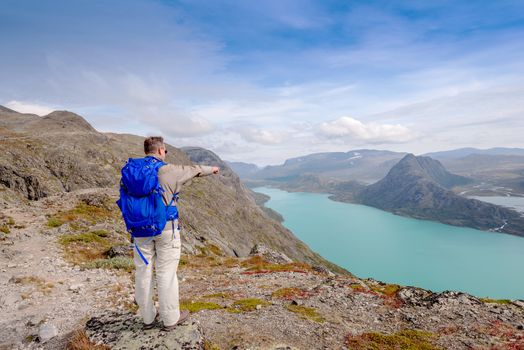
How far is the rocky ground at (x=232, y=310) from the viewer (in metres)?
9.07

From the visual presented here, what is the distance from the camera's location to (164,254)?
25.5 ft

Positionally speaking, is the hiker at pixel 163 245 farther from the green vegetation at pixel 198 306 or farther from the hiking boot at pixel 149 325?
the green vegetation at pixel 198 306

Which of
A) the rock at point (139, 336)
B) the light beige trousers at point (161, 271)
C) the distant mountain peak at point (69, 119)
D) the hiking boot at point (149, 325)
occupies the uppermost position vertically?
the distant mountain peak at point (69, 119)

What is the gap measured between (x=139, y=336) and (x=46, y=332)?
3526 mm

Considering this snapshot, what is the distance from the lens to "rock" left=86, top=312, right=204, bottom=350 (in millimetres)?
7848

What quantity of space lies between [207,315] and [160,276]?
4.13 metres

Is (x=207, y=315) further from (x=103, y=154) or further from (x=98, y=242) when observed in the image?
(x=103, y=154)

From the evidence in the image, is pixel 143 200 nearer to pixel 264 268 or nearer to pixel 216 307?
pixel 216 307

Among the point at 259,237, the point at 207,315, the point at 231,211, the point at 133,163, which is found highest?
the point at 133,163

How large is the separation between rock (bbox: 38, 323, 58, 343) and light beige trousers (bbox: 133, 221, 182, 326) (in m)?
3.48

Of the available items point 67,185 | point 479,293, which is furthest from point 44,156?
point 479,293

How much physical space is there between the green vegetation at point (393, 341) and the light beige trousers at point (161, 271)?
5.83 metres

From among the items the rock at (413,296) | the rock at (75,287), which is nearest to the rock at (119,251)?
the rock at (75,287)

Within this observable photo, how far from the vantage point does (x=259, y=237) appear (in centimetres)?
17050
